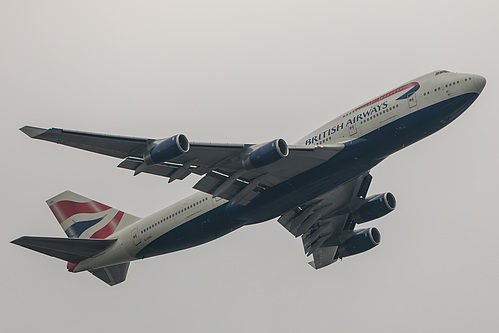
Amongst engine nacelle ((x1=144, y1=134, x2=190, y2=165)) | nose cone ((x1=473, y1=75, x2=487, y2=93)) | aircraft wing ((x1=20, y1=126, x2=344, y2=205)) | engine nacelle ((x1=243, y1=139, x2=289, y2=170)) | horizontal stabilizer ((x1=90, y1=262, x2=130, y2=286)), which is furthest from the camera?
horizontal stabilizer ((x1=90, y1=262, x2=130, y2=286))

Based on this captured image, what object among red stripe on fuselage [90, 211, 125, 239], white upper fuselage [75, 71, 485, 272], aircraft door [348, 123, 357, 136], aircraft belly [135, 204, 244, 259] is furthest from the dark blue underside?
red stripe on fuselage [90, 211, 125, 239]

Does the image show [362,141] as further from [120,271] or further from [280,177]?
[120,271]

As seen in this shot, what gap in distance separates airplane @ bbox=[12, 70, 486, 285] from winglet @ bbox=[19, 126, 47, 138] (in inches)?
1.7

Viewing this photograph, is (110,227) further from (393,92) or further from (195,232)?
(393,92)

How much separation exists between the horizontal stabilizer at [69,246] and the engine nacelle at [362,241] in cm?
1484

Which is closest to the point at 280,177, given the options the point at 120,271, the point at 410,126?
the point at 410,126

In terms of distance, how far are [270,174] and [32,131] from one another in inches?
493

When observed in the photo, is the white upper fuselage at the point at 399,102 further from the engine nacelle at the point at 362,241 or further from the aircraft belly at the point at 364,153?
the engine nacelle at the point at 362,241

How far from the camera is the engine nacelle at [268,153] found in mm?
36094

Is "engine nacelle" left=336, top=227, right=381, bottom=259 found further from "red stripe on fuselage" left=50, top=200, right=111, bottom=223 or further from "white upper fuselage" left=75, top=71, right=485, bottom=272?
"red stripe on fuselage" left=50, top=200, right=111, bottom=223

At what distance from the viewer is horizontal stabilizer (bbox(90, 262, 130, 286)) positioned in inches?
1877

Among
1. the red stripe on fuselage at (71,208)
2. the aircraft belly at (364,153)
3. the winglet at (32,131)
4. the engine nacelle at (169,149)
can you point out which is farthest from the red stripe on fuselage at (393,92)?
the red stripe on fuselage at (71,208)

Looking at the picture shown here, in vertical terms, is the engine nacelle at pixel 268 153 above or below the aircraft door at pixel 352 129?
below

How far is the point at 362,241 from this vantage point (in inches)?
1909
